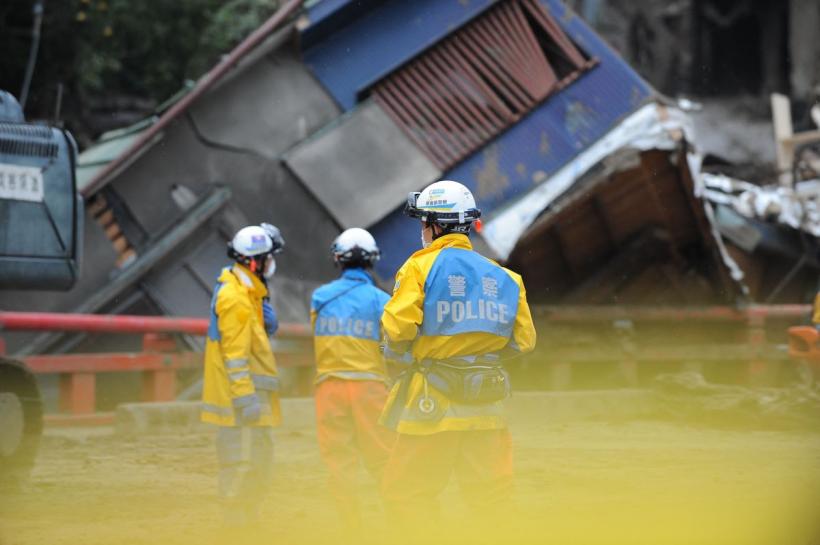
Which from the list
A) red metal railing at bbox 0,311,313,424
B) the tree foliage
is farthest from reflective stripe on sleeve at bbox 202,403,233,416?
the tree foliage

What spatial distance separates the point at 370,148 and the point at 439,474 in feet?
25.0

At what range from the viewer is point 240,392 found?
21.4ft

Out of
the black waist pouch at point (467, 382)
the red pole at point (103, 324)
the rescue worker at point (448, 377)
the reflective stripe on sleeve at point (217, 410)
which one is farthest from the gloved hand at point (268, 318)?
the red pole at point (103, 324)

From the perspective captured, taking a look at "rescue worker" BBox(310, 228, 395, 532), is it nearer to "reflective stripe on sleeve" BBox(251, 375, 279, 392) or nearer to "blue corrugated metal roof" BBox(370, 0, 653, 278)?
"reflective stripe on sleeve" BBox(251, 375, 279, 392)

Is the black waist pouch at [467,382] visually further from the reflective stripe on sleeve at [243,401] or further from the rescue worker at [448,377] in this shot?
the reflective stripe on sleeve at [243,401]

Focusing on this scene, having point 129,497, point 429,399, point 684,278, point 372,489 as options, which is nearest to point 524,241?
point 684,278

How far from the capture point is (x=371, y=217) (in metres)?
12.4

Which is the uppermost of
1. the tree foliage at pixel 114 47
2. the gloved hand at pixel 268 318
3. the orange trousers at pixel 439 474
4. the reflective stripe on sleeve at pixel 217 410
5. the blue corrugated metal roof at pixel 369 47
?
the tree foliage at pixel 114 47

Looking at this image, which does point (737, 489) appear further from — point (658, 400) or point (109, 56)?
point (109, 56)

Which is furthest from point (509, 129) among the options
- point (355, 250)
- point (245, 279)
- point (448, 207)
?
point (448, 207)

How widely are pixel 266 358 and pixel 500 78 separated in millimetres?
6727

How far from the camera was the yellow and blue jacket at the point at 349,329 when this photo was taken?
265 inches

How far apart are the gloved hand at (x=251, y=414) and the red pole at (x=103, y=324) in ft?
11.0

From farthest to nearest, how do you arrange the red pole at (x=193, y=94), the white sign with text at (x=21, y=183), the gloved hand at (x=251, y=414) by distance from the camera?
the red pole at (x=193, y=94) → the white sign with text at (x=21, y=183) → the gloved hand at (x=251, y=414)
